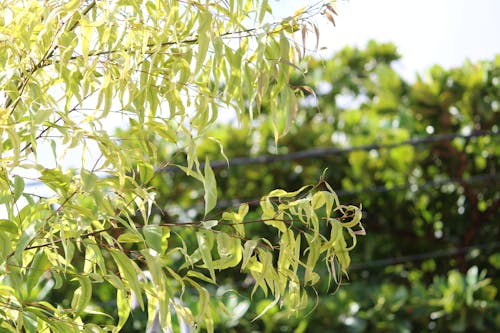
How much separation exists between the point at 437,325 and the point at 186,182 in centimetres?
135

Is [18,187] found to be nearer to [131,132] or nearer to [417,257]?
[131,132]

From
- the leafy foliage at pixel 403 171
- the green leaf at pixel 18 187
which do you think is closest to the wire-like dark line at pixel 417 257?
the leafy foliage at pixel 403 171

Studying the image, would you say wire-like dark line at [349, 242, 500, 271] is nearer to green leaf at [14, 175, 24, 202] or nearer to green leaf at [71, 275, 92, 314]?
green leaf at [71, 275, 92, 314]

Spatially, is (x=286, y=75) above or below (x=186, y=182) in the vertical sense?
above

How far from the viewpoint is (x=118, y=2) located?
128 cm

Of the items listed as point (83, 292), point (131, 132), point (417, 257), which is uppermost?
point (131, 132)

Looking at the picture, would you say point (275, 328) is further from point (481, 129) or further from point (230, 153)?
point (481, 129)

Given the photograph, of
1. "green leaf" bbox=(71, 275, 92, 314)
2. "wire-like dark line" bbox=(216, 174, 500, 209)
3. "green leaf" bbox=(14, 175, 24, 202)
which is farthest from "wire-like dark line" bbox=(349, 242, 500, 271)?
"green leaf" bbox=(14, 175, 24, 202)

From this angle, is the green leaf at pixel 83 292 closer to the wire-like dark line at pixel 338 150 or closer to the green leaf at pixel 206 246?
the green leaf at pixel 206 246

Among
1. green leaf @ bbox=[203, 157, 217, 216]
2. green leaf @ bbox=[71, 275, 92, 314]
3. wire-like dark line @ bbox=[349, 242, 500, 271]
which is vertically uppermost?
green leaf @ bbox=[203, 157, 217, 216]

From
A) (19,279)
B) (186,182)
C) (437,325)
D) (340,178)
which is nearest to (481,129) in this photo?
(340,178)

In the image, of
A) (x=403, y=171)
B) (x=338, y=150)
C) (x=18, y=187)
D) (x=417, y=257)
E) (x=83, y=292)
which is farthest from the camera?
(x=403, y=171)

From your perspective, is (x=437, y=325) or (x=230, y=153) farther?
(x=230, y=153)

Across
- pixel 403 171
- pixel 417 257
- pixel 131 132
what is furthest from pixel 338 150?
pixel 131 132
